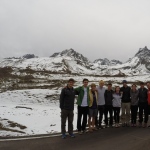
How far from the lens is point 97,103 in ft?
38.8

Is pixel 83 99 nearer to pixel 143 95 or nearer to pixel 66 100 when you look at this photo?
pixel 66 100

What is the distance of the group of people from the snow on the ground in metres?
3.35

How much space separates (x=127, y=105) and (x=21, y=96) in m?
19.2

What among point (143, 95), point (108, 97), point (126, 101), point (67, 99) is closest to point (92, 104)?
point (108, 97)

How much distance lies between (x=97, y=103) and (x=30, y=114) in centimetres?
1009

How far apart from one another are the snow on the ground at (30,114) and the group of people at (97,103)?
335 cm

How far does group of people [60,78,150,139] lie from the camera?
10.1m

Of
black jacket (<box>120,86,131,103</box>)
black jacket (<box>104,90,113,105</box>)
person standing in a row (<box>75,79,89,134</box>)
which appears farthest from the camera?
black jacket (<box>120,86,131,103</box>)

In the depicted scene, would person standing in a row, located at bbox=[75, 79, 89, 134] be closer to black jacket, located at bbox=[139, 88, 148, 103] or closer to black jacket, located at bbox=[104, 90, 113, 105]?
black jacket, located at bbox=[104, 90, 113, 105]

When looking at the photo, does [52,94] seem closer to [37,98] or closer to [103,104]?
[37,98]

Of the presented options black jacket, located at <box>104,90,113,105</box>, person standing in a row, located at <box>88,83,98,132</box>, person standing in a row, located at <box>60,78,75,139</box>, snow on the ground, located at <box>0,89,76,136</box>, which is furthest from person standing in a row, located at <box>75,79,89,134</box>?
snow on the ground, located at <box>0,89,76,136</box>

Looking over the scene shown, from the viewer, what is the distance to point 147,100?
12.8 metres

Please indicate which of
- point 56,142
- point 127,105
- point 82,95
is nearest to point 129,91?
point 127,105

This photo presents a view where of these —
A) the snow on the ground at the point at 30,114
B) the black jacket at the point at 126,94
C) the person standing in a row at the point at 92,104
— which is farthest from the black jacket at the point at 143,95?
the snow on the ground at the point at 30,114
